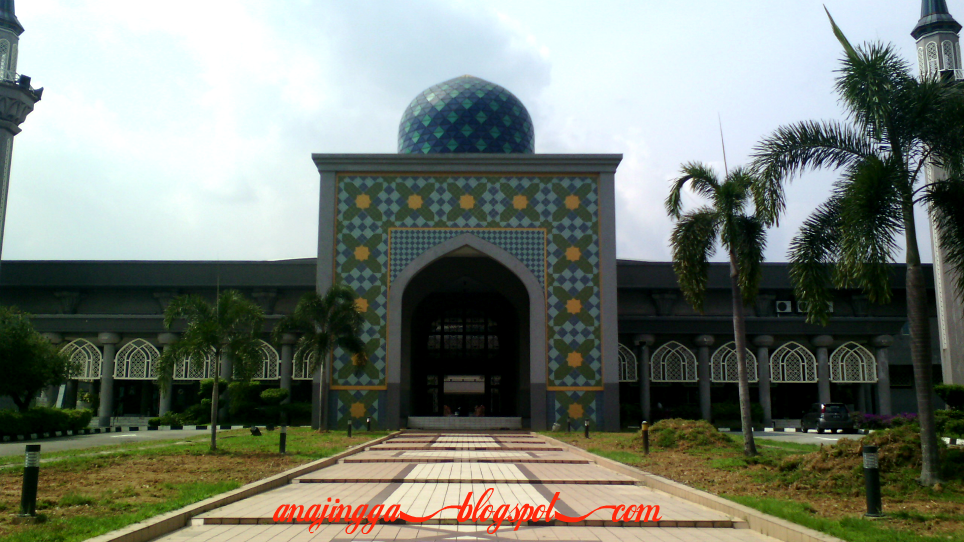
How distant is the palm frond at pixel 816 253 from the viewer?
12492 mm

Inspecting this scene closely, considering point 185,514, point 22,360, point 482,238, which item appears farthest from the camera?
point 482,238

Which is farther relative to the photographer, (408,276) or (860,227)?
(408,276)

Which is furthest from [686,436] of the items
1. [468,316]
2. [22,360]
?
[468,316]

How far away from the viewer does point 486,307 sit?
3809 cm

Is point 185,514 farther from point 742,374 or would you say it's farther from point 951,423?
point 951,423

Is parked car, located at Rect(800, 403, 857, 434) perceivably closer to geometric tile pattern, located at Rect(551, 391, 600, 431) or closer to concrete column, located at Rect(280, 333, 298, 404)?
geometric tile pattern, located at Rect(551, 391, 600, 431)

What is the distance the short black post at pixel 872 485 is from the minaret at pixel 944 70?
73.4 ft

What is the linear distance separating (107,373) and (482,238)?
17.7 metres

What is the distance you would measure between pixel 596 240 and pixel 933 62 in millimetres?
15289

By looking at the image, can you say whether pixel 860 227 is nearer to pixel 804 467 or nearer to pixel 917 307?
pixel 917 307

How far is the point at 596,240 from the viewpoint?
2861cm

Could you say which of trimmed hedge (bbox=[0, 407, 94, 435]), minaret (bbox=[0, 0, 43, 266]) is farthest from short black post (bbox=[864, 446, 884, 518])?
minaret (bbox=[0, 0, 43, 266])

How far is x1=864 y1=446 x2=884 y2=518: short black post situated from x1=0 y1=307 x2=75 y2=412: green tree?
24.6 meters

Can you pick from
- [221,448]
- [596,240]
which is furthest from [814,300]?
[596,240]
